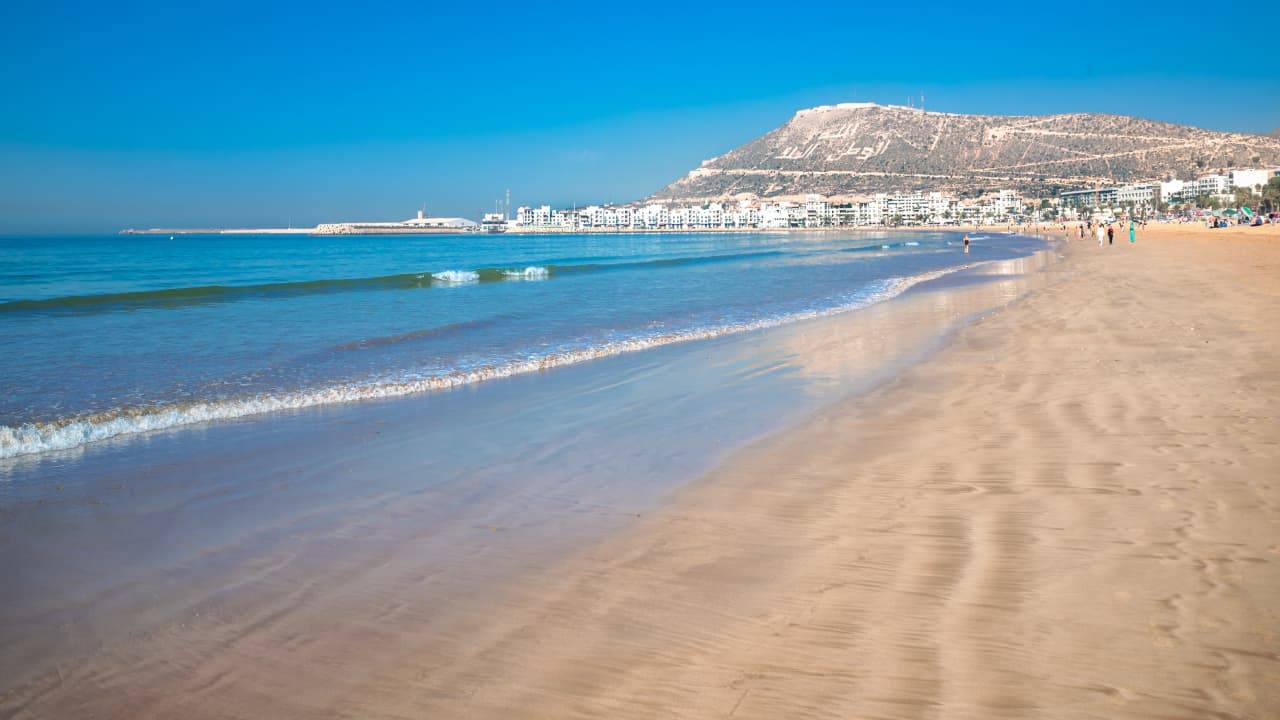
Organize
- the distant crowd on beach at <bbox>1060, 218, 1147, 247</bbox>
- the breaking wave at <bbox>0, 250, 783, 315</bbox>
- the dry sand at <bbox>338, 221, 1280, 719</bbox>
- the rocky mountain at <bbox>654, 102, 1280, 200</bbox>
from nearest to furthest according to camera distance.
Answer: the dry sand at <bbox>338, 221, 1280, 719</bbox> → the breaking wave at <bbox>0, 250, 783, 315</bbox> → the distant crowd on beach at <bbox>1060, 218, 1147, 247</bbox> → the rocky mountain at <bbox>654, 102, 1280, 200</bbox>

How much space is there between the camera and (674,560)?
3.44 m

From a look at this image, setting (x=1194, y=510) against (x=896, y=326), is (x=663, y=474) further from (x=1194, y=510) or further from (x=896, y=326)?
(x=896, y=326)

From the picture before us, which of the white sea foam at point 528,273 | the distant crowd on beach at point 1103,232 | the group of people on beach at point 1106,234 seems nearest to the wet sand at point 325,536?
the white sea foam at point 528,273

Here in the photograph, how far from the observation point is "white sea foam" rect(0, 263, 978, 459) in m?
6.02

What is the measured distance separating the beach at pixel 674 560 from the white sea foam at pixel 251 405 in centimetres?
44

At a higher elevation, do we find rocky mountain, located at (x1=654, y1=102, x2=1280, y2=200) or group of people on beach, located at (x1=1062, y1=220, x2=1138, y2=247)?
rocky mountain, located at (x1=654, y1=102, x2=1280, y2=200)

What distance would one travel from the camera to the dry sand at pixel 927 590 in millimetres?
2352

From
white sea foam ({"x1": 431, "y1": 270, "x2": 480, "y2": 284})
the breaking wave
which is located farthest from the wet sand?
white sea foam ({"x1": 431, "y1": 270, "x2": 480, "y2": 284})

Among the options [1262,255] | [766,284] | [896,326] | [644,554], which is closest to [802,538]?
[644,554]

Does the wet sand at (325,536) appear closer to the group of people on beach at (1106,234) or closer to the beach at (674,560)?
the beach at (674,560)

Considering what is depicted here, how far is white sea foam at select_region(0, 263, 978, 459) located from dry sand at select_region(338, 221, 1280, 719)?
433cm

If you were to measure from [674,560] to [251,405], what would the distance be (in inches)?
213

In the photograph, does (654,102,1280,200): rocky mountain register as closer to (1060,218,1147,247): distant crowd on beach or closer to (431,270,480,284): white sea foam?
(1060,218,1147,247): distant crowd on beach

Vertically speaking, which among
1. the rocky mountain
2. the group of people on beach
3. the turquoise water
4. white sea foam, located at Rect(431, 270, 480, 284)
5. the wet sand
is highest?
the rocky mountain
